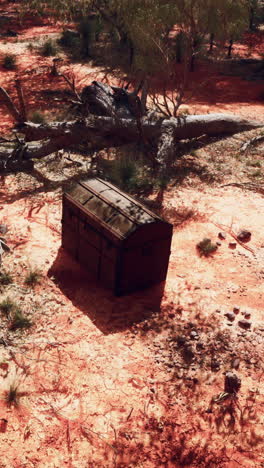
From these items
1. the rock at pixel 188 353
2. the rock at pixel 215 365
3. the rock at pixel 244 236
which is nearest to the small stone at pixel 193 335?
the rock at pixel 188 353

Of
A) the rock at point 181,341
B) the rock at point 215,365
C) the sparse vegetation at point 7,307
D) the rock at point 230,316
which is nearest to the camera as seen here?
the rock at point 215,365

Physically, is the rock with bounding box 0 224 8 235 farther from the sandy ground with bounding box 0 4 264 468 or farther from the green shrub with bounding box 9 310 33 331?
the green shrub with bounding box 9 310 33 331

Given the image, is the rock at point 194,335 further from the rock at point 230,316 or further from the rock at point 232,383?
the rock at point 232,383

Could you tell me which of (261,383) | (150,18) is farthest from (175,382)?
(150,18)

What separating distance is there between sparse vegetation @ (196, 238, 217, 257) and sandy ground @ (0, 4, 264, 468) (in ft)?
0.41

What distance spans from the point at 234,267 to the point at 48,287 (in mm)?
3734

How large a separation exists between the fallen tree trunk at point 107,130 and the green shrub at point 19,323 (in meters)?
5.92

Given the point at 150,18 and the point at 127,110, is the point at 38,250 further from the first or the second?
the point at 150,18

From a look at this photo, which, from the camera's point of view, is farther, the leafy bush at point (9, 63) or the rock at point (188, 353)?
the leafy bush at point (9, 63)

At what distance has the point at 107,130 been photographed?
41.7ft

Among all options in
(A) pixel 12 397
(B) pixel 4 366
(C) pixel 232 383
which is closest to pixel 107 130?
(B) pixel 4 366

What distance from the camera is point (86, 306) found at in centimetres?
770

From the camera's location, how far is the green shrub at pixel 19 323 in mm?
7082

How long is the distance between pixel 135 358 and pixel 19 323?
1951mm
